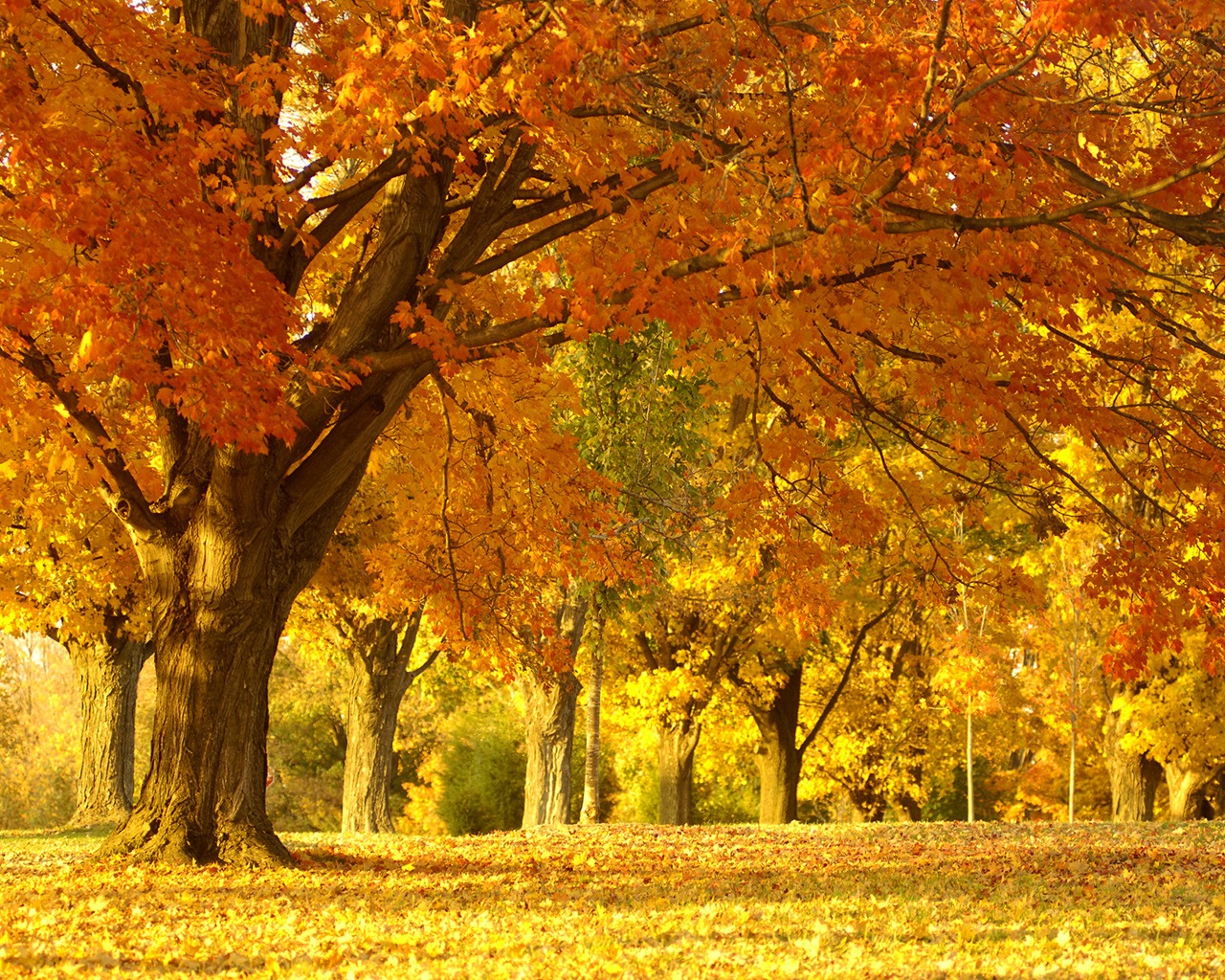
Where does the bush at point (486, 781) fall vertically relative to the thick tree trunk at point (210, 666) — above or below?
below

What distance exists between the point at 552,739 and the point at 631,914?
38.9ft

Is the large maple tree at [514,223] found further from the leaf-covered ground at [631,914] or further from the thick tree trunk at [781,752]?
the thick tree trunk at [781,752]

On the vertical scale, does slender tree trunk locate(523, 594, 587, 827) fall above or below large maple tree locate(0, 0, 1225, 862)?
below

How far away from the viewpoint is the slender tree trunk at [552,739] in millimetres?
18828

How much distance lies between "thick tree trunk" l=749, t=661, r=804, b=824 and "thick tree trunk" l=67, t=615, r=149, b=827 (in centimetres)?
1180

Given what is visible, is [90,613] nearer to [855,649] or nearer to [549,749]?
[549,749]

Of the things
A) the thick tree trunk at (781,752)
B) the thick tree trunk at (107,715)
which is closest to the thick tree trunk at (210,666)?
the thick tree trunk at (107,715)

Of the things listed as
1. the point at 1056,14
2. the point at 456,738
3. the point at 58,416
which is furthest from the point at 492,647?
the point at 456,738

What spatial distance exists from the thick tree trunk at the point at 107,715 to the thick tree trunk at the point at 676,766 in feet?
33.6

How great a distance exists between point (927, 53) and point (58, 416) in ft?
22.1

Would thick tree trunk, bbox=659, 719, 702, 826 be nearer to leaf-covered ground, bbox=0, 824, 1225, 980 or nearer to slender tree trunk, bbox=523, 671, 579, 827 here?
slender tree trunk, bbox=523, 671, 579, 827

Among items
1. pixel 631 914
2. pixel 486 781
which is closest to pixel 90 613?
pixel 631 914

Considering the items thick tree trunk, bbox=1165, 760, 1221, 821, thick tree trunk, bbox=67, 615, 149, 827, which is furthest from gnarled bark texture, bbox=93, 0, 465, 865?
thick tree trunk, bbox=1165, 760, 1221, 821

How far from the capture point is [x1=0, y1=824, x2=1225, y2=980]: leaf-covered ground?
18.7 feet
